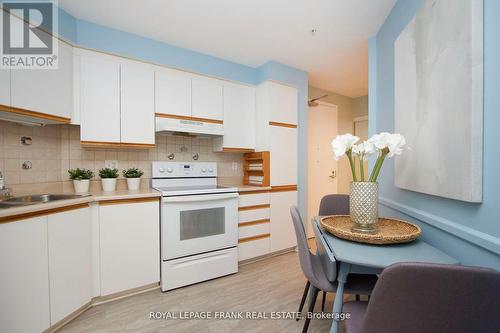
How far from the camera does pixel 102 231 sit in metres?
1.76

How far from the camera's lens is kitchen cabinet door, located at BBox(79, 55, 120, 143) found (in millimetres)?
1906

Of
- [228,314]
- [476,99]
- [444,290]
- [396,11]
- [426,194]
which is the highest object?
[396,11]

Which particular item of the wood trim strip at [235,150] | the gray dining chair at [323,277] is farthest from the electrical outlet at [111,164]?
the gray dining chair at [323,277]

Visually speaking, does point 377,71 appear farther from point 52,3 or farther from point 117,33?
point 52,3

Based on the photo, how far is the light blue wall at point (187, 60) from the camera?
192 centimetres

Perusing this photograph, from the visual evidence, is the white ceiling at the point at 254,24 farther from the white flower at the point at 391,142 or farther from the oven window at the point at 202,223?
the oven window at the point at 202,223

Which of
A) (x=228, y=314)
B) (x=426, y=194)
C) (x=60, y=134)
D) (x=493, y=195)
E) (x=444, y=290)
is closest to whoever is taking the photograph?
(x=444, y=290)

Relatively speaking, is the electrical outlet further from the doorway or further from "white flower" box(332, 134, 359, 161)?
the doorway

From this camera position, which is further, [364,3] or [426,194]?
[364,3]

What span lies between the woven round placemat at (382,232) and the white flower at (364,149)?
0.42 meters

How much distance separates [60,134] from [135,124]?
68 centimetres

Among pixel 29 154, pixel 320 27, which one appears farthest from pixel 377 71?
pixel 29 154

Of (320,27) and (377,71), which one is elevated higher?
(320,27)

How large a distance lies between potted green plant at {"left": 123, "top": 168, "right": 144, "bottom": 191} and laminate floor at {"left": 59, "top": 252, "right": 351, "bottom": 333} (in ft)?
3.35
